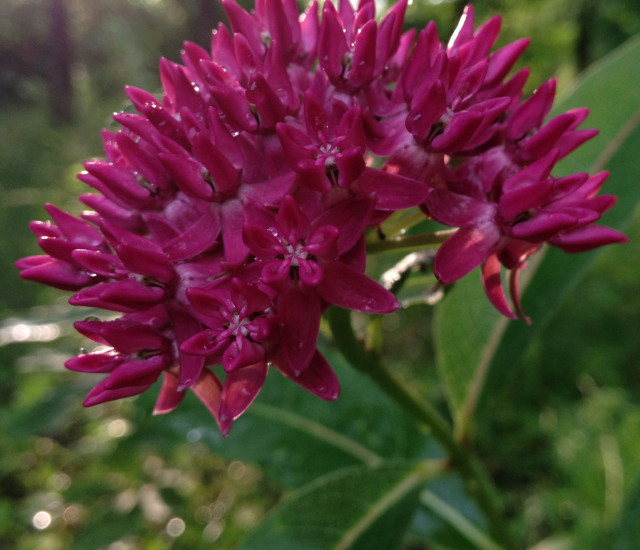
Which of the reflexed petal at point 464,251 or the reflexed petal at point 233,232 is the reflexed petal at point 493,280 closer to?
the reflexed petal at point 464,251

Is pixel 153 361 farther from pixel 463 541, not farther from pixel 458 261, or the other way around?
pixel 463 541

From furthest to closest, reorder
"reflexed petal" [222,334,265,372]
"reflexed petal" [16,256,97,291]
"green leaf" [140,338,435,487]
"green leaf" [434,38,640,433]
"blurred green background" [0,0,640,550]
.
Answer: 1. "blurred green background" [0,0,640,550]
2. "green leaf" [140,338,435,487]
3. "green leaf" [434,38,640,433]
4. "reflexed petal" [16,256,97,291]
5. "reflexed petal" [222,334,265,372]

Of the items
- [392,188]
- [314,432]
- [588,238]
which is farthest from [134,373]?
[314,432]

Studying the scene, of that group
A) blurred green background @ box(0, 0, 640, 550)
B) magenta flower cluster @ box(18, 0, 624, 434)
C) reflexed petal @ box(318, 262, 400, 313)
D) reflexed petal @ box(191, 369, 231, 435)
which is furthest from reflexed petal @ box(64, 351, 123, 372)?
blurred green background @ box(0, 0, 640, 550)

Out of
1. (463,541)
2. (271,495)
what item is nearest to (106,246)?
(463,541)

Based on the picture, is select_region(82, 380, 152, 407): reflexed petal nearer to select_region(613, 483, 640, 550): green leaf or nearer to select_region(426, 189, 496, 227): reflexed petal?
select_region(426, 189, 496, 227): reflexed petal
